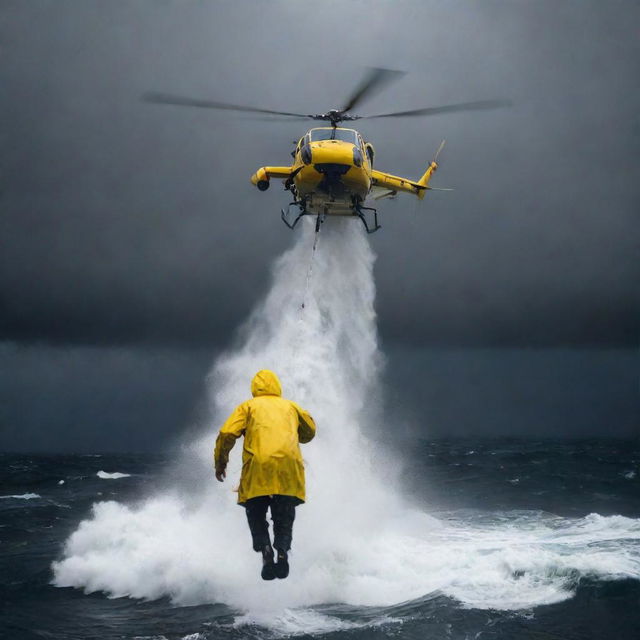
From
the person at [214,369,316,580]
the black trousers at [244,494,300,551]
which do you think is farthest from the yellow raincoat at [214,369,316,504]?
the black trousers at [244,494,300,551]

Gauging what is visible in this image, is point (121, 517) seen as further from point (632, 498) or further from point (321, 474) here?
point (632, 498)

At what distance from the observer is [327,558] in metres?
12.3

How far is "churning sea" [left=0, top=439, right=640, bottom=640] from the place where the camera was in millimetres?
10016

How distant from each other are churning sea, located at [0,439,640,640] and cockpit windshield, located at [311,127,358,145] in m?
8.65

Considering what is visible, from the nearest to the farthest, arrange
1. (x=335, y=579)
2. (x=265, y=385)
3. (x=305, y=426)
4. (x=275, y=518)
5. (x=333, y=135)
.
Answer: (x=275, y=518)
(x=265, y=385)
(x=305, y=426)
(x=335, y=579)
(x=333, y=135)

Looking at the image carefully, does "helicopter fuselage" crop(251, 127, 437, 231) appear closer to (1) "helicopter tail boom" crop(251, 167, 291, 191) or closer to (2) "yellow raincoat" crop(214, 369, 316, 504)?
(1) "helicopter tail boom" crop(251, 167, 291, 191)

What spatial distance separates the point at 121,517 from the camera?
55.5ft

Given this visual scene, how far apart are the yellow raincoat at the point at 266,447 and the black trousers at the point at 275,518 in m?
0.11

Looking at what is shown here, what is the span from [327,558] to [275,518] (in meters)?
6.53

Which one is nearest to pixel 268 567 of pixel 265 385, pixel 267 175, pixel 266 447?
pixel 266 447

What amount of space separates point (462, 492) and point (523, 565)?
15.8m

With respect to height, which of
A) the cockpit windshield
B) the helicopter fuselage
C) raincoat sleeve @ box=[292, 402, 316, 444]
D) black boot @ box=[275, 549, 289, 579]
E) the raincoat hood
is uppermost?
the cockpit windshield

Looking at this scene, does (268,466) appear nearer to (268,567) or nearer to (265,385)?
(265,385)

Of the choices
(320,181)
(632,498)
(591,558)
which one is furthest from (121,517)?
(632,498)
